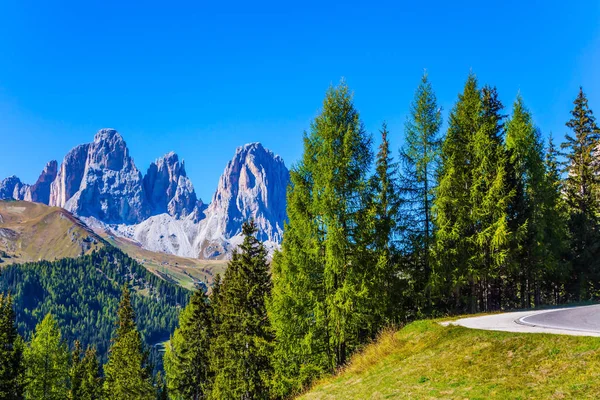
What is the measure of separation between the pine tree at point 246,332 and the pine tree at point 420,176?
10906mm

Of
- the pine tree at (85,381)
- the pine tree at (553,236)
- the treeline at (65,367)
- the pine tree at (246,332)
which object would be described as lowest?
the pine tree at (85,381)

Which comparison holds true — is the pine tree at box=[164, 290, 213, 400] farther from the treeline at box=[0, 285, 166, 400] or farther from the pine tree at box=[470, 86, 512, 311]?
the pine tree at box=[470, 86, 512, 311]

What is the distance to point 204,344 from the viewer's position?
4106 cm

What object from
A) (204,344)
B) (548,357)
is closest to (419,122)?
(548,357)

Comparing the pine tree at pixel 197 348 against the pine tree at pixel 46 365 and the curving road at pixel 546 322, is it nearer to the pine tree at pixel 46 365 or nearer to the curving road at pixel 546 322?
the pine tree at pixel 46 365

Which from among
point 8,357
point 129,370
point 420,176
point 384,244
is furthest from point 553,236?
point 8,357

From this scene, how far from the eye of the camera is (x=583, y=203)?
116 feet

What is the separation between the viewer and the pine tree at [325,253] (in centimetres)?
2002

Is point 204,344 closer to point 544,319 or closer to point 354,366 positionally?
point 354,366

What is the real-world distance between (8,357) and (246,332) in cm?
2903

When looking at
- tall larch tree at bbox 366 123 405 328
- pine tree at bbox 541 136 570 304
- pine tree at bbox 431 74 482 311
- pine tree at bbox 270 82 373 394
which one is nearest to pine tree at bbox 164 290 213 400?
pine tree at bbox 270 82 373 394

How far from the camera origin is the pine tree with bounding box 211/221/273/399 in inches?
1212

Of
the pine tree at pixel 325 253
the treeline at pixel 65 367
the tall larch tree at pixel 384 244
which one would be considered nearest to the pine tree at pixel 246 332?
the pine tree at pixel 325 253

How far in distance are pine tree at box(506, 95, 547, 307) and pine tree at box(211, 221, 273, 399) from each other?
16.9 m
